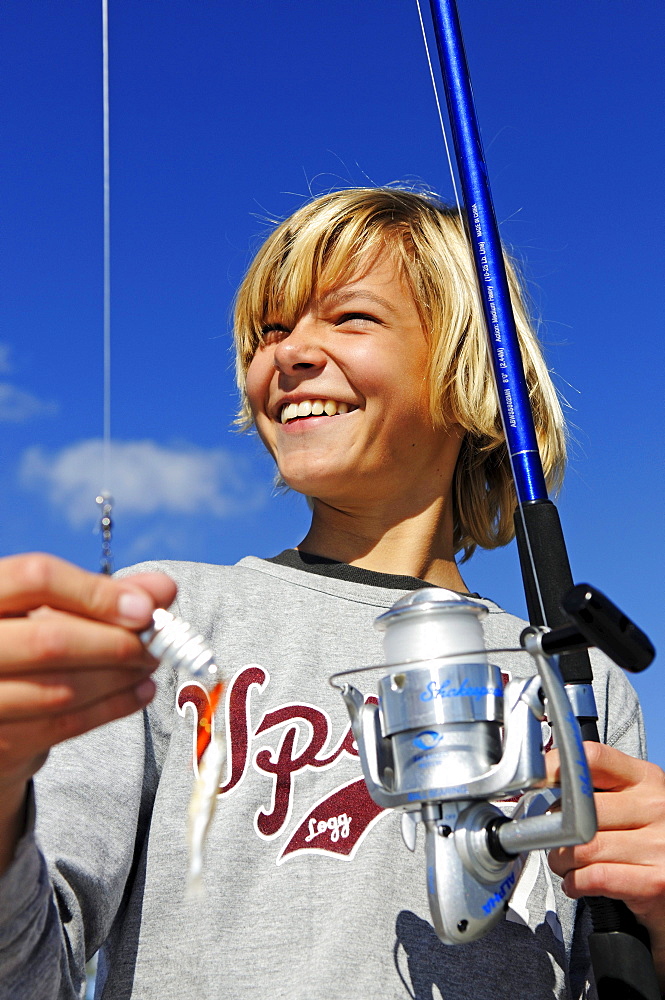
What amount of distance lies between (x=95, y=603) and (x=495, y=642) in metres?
1.43

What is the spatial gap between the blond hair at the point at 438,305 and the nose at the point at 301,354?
95 mm

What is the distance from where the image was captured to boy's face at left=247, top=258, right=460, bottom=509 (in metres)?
2.25

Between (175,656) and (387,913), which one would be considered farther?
(387,913)

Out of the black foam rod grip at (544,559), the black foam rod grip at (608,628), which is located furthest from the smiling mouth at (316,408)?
the black foam rod grip at (608,628)

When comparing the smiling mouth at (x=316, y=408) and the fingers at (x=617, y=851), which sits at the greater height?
the smiling mouth at (x=316, y=408)

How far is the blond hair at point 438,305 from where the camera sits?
2.41 meters

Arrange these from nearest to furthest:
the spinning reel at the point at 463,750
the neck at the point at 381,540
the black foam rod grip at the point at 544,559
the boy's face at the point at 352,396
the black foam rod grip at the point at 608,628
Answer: the black foam rod grip at the point at 608,628
the spinning reel at the point at 463,750
the black foam rod grip at the point at 544,559
the boy's face at the point at 352,396
the neck at the point at 381,540

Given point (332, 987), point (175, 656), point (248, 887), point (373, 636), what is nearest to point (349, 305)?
point (373, 636)

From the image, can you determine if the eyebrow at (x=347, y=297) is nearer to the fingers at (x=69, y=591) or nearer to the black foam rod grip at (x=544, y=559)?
the black foam rod grip at (x=544, y=559)

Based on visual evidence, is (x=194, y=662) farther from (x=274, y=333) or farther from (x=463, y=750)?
(x=274, y=333)

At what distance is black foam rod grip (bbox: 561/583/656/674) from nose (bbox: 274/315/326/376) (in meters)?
1.30

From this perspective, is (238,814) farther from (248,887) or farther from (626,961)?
(626,961)

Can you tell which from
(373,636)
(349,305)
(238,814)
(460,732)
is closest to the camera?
(460,732)

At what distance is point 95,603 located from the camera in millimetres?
861
